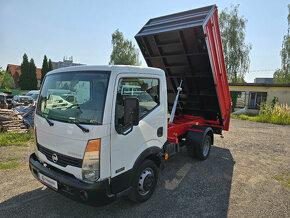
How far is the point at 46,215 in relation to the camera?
2.78m

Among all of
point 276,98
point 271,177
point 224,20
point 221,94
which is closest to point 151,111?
point 221,94

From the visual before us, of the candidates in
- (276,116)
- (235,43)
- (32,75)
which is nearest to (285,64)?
(235,43)

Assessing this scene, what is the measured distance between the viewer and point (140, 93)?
294 centimetres

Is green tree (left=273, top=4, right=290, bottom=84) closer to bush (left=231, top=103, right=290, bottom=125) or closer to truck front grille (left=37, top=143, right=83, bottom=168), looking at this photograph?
bush (left=231, top=103, right=290, bottom=125)

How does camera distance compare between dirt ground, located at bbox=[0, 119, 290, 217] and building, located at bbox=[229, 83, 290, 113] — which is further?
building, located at bbox=[229, 83, 290, 113]

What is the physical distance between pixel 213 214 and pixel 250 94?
17668 millimetres

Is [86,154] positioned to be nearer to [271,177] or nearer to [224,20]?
[271,177]

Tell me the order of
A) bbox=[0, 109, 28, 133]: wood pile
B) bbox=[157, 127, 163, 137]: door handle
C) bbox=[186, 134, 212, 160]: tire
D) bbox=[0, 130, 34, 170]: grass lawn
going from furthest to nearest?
bbox=[0, 109, 28, 133]: wood pile < bbox=[186, 134, 212, 160]: tire < bbox=[0, 130, 34, 170]: grass lawn < bbox=[157, 127, 163, 137]: door handle

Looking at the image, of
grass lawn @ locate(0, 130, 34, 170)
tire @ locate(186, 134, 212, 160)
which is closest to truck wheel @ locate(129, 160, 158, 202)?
tire @ locate(186, 134, 212, 160)

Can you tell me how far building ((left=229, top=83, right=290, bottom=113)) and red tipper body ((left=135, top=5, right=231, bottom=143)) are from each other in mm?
12519

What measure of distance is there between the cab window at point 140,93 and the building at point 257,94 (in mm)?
15326

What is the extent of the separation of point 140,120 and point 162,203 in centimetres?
→ 152

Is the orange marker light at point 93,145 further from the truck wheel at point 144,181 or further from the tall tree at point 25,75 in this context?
the tall tree at point 25,75

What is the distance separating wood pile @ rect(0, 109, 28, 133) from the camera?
21.9ft
